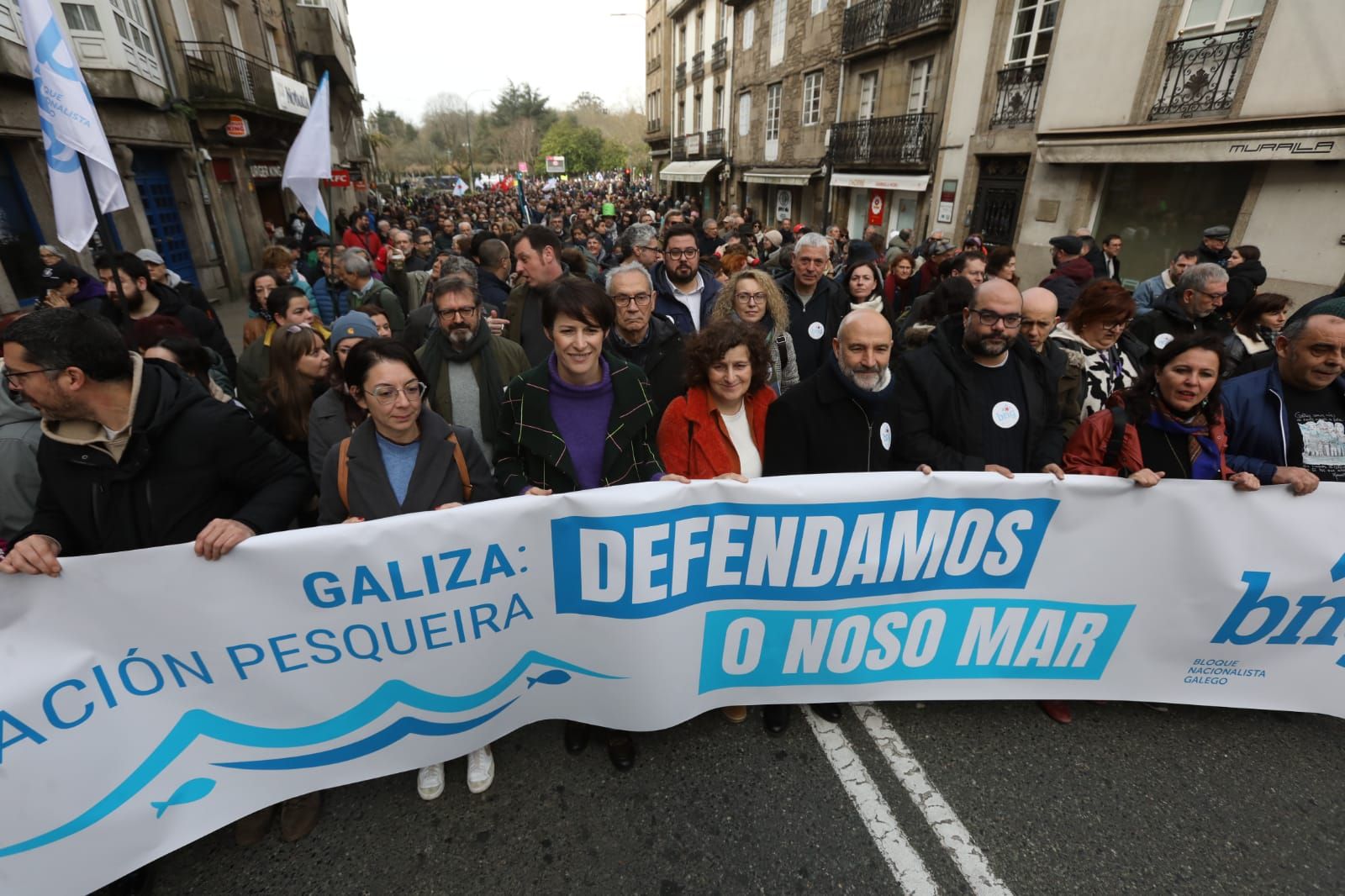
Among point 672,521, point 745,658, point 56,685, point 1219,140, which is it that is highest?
point 1219,140

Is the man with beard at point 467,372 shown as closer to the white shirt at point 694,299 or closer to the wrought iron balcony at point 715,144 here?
the white shirt at point 694,299

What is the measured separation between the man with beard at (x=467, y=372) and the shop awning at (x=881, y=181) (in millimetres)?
15769

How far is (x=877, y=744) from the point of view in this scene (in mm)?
2666

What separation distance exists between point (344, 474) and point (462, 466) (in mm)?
426

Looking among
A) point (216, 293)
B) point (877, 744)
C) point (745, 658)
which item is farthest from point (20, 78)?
point (877, 744)

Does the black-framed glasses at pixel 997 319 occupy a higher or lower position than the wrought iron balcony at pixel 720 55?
lower

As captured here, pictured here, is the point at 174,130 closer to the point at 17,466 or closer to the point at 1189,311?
the point at 17,466

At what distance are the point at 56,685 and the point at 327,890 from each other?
3.51 ft

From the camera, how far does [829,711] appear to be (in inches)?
111

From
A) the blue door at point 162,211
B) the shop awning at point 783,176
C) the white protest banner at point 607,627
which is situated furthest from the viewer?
the shop awning at point 783,176

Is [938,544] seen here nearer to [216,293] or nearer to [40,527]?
[40,527]

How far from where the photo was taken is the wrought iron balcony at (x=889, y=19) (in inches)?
570

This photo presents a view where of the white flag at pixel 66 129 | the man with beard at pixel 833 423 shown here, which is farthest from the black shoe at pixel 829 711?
the white flag at pixel 66 129

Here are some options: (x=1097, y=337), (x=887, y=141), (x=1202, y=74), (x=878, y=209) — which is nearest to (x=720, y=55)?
(x=887, y=141)
